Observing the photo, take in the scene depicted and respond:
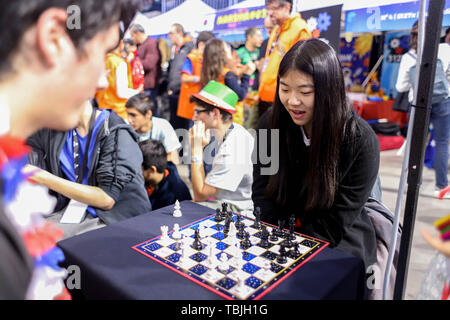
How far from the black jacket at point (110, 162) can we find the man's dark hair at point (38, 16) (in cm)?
120

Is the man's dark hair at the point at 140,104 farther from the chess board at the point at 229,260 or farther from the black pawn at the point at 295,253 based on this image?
the black pawn at the point at 295,253

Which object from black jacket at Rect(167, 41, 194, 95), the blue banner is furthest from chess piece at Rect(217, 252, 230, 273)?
black jacket at Rect(167, 41, 194, 95)

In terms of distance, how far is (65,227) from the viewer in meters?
1.65

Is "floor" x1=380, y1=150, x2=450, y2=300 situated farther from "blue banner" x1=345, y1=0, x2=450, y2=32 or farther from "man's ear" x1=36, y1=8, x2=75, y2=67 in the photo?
"blue banner" x1=345, y1=0, x2=450, y2=32

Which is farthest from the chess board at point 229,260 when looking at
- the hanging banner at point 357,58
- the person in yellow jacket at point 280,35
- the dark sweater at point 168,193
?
the hanging banner at point 357,58

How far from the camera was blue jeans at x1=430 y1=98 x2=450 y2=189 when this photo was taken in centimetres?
216

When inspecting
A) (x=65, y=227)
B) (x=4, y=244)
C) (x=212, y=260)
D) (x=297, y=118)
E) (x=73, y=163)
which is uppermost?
(x=297, y=118)

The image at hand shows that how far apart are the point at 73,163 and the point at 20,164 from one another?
1.28 metres

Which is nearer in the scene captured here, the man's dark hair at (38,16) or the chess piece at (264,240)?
the man's dark hair at (38,16)

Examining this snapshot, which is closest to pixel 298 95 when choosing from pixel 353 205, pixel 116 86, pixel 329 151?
pixel 329 151

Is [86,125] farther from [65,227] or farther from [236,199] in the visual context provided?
[236,199]

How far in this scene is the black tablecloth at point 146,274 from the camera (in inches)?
35.5

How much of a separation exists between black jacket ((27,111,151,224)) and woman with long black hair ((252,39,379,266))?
0.86 metres
